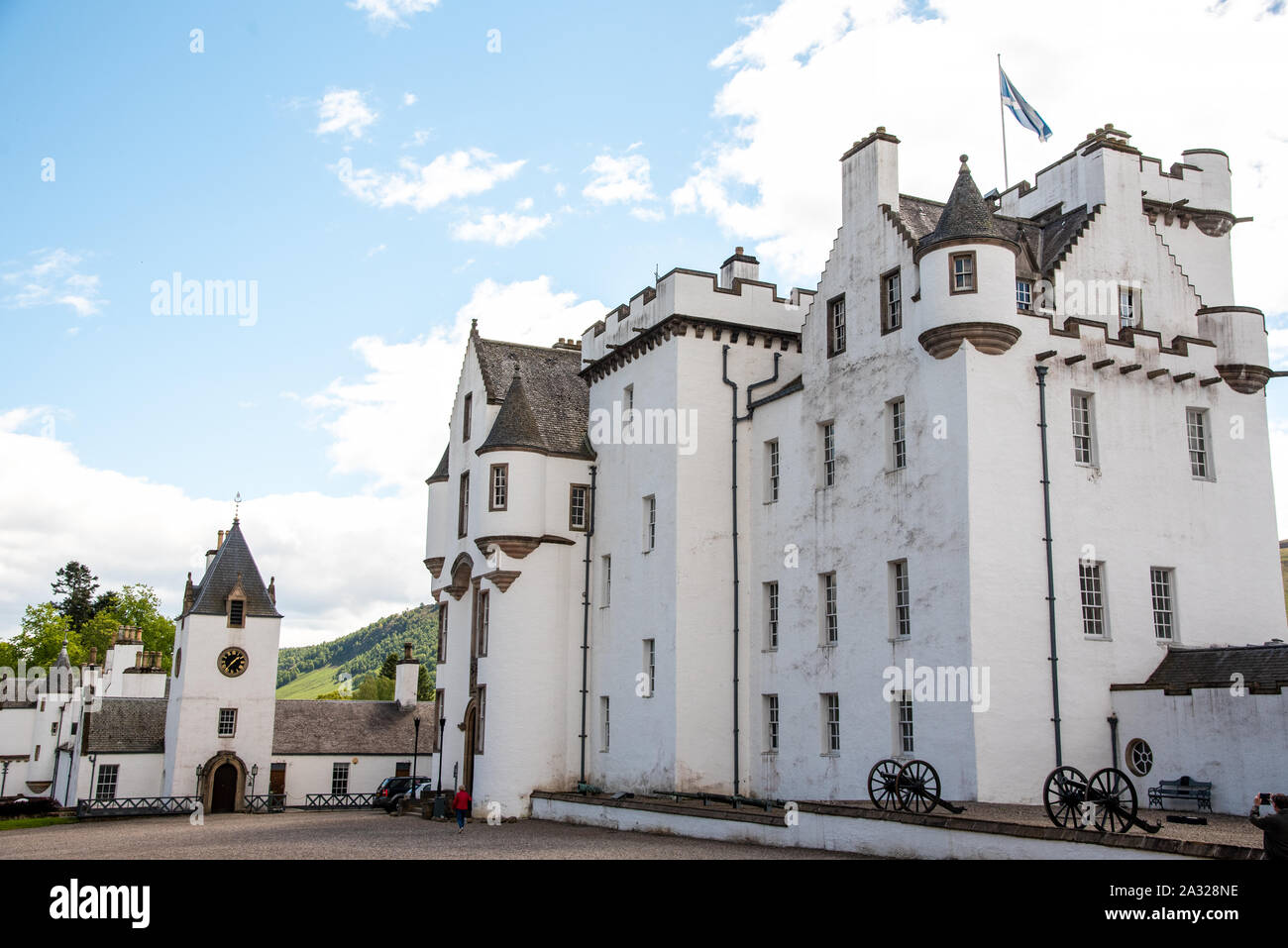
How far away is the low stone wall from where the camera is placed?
15.5 m

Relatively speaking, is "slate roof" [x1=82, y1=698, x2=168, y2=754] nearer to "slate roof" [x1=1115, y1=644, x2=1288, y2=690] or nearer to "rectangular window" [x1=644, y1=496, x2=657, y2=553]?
"rectangular window" [x1=644, y1=496, x2=657, y2=553]

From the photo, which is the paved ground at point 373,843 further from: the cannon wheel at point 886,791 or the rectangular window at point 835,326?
the rectangular window at point 835,326

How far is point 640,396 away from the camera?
36.1m

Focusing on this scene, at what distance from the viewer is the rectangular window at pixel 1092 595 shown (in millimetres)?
25297

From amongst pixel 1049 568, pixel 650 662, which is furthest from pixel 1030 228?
Result: pixel 650 662

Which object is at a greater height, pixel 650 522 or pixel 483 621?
pixel 650 522

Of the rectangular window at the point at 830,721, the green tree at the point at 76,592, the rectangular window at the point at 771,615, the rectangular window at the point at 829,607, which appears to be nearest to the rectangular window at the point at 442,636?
the rectangular window at the point at 771,615

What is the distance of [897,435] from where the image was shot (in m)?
27.5

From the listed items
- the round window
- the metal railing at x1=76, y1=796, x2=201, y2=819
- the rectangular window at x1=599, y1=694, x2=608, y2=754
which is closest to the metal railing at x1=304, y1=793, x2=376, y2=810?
the metal railing at x1=76, y1=796, x2=201, y2=819

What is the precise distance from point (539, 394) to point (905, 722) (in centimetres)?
1958

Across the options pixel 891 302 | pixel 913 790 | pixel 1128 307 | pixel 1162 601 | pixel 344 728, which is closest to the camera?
pixel 913 790

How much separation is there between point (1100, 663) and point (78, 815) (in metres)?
44.2

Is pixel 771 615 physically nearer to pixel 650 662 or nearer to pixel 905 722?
pixel 650 662

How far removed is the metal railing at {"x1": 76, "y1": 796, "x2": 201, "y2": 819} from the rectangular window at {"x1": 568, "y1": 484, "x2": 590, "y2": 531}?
24.4 m
